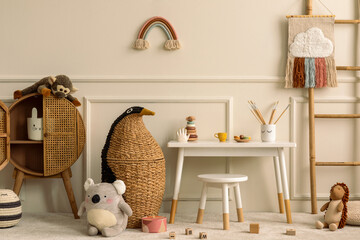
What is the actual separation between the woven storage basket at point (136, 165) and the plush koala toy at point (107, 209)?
0.09 m

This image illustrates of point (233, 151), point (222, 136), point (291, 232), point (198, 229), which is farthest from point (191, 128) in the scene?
point (291, 232)

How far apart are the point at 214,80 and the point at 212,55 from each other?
0.17 meters

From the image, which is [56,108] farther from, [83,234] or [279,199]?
[279,199]

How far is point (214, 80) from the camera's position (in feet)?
10.6

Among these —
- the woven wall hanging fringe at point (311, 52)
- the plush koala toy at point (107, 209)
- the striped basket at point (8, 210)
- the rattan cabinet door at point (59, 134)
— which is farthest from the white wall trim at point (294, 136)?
the striped basket at point (8, 210)

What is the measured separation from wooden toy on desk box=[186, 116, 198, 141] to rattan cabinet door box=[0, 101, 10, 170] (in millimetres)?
1127

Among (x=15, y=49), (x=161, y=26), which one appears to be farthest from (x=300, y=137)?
(x=15, y=49)

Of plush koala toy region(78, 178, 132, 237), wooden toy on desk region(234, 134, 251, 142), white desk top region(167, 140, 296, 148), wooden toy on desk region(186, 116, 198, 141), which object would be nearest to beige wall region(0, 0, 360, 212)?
wooden toy on desk region(186, 116, 198, 141)

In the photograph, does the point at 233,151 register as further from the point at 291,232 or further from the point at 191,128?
the point at 291,232

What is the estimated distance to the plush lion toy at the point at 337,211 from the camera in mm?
2705

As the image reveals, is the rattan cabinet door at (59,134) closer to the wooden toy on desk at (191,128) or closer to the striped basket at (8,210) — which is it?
the striped basket at (8,210)

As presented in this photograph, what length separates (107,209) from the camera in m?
2.58

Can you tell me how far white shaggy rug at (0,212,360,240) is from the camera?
253 centimetres

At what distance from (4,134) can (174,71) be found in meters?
1.18
